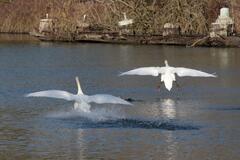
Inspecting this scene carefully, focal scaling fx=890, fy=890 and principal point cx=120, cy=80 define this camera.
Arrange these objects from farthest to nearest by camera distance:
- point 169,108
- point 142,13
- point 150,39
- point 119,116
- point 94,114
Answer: point 142,13 → point 150,39 → point 169,108 → point 119,116 → point 94,114

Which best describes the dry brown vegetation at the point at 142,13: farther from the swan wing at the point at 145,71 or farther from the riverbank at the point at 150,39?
the swan wing at the point at 145,71

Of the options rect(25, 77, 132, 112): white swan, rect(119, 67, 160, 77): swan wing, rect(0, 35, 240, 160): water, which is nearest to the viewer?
rect(0, 35, 240, 160): water

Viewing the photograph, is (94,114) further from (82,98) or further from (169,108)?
(169,108)

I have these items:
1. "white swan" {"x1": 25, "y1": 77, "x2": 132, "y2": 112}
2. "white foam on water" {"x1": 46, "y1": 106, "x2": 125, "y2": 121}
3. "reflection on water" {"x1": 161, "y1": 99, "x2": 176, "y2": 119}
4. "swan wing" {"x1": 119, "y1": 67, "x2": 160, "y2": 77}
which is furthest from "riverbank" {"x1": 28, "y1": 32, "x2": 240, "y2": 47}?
"white swan" {"x1": 25, "y1": 77, "x2": 132, "y2": 112}

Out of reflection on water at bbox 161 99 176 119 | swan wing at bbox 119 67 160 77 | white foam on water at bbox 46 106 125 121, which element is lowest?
reflection on water at bbox 161 99 176 119

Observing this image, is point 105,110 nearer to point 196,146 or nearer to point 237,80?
point 196,146

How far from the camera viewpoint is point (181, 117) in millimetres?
17938

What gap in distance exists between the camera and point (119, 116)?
1809 centimetres

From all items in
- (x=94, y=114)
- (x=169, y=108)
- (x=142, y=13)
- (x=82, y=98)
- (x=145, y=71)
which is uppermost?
(x=142, y=13)

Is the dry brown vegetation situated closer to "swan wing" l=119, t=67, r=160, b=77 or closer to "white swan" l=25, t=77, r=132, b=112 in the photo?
"swan wing" l=119, t=67, r=160, b=77

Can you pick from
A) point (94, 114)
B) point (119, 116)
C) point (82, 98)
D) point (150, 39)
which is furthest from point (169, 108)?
point (150, 39)

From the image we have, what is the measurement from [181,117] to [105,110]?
1.96 m

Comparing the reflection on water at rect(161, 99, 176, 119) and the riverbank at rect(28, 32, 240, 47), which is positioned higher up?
the reflection on water at rect(161, 99, 176, 119)

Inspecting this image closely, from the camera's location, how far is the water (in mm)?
14344
